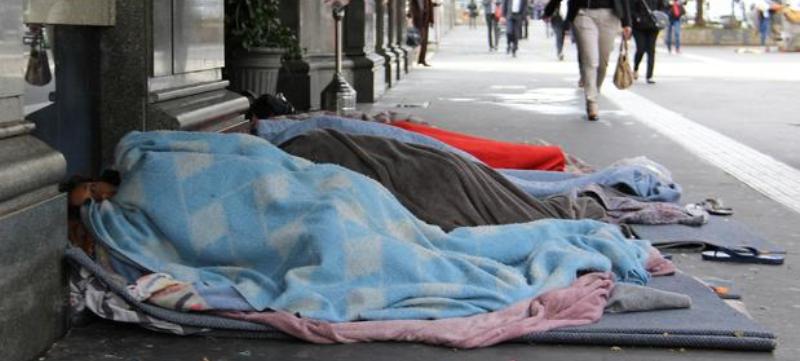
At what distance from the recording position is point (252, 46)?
9758 mm

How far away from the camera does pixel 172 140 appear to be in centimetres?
457

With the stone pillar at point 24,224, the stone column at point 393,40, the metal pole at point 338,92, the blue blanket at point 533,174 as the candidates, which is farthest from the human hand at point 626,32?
the stone pillar at point 24,224

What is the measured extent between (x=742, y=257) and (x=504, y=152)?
1.88 m

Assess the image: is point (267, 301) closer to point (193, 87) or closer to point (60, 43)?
point (60, 43)

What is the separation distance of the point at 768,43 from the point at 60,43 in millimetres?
33768

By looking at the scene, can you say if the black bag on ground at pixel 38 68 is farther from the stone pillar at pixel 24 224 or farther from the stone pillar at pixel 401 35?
the stone pillar at pixel 401 35

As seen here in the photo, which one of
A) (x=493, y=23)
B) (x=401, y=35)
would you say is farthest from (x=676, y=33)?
(x=401, y=35)

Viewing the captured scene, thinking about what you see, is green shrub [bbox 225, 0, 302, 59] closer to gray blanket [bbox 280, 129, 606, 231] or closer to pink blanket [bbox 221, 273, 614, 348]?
gray blanket [bbox 280, 129, 606, 231]

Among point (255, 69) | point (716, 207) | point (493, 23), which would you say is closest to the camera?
point (716, 207)

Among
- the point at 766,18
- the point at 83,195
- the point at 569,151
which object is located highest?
the point at 766,18

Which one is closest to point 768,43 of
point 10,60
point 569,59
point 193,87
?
point 569,59

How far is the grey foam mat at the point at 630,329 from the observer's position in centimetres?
378

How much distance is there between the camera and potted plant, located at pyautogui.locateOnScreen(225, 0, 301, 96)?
9.72m

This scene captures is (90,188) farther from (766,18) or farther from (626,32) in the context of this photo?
(766,18)
